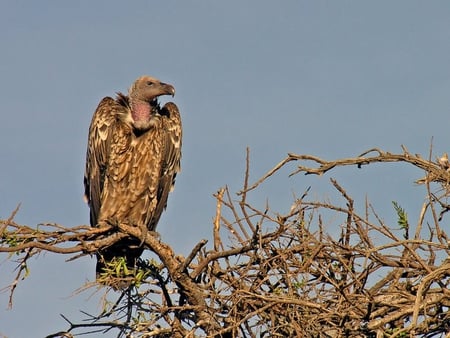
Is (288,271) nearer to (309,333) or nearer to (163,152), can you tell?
(309,333)

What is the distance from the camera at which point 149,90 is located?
394 inches

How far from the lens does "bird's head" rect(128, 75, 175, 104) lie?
9844 millimetres

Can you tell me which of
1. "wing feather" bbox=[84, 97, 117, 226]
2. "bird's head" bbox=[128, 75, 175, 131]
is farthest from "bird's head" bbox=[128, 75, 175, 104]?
"wing feather" bbox=[84, 97, 117, 226]

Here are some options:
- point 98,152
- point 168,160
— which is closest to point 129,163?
point 98,152

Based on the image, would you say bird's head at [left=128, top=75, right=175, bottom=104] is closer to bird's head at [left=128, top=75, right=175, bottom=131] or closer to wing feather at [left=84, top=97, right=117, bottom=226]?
bird's head at [left=128, top=75, right=175, bottom=131]

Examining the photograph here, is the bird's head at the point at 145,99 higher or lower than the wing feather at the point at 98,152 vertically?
higher

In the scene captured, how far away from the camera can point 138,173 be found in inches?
364

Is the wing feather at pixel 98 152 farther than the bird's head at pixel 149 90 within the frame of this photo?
No

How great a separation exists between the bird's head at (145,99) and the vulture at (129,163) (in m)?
0.01

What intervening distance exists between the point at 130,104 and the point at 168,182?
89 centimetres

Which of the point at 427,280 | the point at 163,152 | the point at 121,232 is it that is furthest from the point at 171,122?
the point at 427,280

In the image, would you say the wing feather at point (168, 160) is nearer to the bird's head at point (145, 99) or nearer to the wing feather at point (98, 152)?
the bird's head at point (145, 99)

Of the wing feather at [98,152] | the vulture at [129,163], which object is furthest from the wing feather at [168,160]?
the wing feather at [98,152]

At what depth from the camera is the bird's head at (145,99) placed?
30.7 ft
